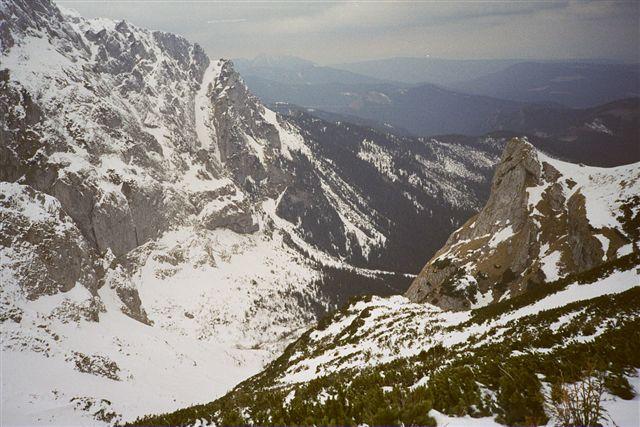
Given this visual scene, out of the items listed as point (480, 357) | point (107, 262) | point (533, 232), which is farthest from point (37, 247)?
point (533, 232)

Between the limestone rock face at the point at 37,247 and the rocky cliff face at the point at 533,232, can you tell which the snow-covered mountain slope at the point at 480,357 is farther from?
the limestone rock face at the point at 37,247

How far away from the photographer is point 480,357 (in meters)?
12.9

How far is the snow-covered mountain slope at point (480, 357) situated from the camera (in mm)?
7867

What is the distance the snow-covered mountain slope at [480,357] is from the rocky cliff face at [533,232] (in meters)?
0.52

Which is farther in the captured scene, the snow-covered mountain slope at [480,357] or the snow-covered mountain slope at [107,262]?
the snow-covered mountain slope at [107,262]

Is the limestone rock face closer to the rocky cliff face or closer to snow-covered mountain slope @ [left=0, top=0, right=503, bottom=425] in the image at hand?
snow-covered mountain slope @ [left=0, top=0, right=503, bottom=425]

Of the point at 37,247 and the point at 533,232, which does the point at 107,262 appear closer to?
the point at 37,247

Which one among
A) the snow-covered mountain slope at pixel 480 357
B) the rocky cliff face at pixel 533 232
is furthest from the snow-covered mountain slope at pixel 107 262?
the rocky cliff face at pixel 533 232

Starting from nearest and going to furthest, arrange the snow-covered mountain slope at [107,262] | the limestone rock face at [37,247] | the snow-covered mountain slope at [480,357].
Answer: the snow-covered mountain slope at [480,357] → the snow-covered mountain slope at [107,262] → the limestone rock face at [37,247]

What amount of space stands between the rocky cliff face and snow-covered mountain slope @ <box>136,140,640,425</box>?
0.52 m

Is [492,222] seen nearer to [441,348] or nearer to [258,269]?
[441,348]

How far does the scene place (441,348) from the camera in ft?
70.7

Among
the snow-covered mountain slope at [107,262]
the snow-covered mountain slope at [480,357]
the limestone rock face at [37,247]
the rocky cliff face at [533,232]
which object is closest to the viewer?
the snow-covered mountain slope at [480,357]

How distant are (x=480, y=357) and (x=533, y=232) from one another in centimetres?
6617
